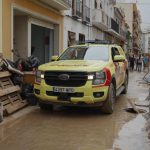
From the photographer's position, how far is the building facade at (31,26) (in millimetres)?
13844

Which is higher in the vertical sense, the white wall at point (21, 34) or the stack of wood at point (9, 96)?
the white wall at point (21, 34)

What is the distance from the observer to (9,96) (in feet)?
33.4

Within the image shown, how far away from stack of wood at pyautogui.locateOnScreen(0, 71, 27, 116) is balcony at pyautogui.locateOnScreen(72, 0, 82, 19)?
13.5 metres

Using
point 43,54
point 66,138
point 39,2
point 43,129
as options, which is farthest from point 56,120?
point 43,54

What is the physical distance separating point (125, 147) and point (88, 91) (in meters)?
2.78

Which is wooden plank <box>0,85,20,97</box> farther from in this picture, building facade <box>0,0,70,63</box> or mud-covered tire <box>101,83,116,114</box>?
building facade <box>0,0,70,63</box>

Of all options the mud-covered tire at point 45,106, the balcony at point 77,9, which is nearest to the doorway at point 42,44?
the balcony at point 77,9

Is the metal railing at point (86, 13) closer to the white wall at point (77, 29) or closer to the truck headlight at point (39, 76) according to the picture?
the white wall at point (77, 29)

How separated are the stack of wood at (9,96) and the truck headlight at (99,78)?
2224 mm

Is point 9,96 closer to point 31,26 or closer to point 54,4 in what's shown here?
point 54,4

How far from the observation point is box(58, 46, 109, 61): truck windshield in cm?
1108

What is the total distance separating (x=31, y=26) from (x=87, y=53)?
29.2 ft

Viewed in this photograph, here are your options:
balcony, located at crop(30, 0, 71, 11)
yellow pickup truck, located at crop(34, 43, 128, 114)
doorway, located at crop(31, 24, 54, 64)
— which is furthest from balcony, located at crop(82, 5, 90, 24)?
yellow pickup truck, located at crop(34, 43, 128, 114)

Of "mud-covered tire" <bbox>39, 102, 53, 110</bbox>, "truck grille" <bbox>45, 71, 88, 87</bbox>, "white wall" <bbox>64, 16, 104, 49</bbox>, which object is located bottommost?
"mud-covered tire" <bbox>39, 102, 53, 110</bbox>
